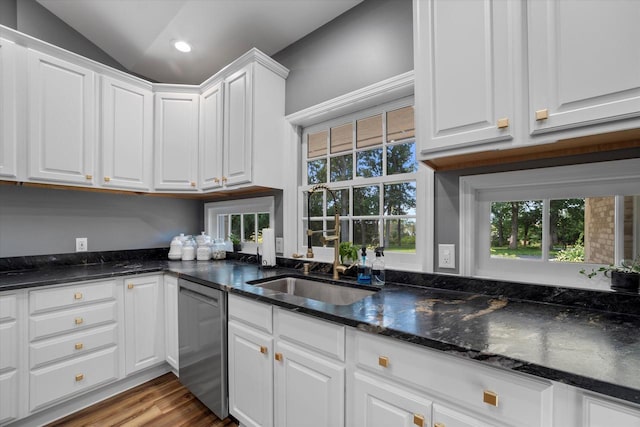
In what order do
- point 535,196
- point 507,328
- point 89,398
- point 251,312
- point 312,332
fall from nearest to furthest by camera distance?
point 507,328 < point 312,332 < point 535,196 < point 251,312 < point 89,398

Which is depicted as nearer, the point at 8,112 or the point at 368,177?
the point at 8,112

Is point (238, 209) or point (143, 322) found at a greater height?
point (238, 209)

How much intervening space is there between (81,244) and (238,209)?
4.29ft

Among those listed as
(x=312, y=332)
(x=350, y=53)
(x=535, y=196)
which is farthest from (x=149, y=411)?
(x=350, y=53)

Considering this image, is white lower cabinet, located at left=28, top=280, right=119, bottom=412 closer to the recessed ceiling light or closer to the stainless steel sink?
the stainless steel sink

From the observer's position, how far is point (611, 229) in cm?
120

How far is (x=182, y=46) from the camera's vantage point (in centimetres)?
238

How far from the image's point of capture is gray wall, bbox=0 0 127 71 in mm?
2047

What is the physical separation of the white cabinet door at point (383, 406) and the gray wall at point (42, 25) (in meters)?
3.21

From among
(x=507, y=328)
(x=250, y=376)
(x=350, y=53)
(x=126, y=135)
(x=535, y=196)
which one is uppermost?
(x=350, y=53)

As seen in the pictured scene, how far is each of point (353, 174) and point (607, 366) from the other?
1.59m

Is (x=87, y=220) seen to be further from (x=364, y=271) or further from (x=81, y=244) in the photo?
(x=364, y=271)

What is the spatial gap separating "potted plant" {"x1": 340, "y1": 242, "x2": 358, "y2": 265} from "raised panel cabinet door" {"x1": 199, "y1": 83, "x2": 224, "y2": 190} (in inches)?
46.2

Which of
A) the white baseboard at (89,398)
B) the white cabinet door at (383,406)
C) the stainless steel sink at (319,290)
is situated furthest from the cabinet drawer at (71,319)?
the white cabinet door at (383,406)
